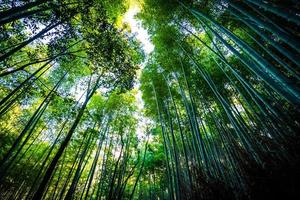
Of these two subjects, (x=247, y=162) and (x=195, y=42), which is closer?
(x=247, y=162)

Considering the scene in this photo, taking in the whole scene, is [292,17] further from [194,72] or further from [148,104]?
[148,104]

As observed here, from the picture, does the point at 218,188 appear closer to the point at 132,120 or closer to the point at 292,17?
the point at 292,17

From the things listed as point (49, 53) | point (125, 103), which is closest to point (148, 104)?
point (125, 103)

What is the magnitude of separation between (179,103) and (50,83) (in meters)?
5.78

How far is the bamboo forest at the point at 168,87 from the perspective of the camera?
2.80 metres

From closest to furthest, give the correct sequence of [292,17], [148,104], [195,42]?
1. [292,17]
2. [195,42]
3. [148,104]

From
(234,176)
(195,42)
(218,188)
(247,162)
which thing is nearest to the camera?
(218,188)

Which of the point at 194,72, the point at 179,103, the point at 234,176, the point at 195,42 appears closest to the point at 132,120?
the point at 179,103

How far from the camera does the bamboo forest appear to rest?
2805 millimetres

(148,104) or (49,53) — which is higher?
(148,104)

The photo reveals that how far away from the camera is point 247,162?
3.22 m

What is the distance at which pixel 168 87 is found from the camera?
6.37m

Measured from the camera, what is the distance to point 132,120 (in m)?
8.98

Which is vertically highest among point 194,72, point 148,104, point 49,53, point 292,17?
point 194,72
